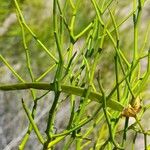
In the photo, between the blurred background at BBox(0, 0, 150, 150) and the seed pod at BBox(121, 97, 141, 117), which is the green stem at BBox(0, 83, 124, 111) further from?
the blurred background at BBox(0, 0, 150, 150)

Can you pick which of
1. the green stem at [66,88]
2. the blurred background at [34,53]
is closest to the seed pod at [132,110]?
the green stem at [66,88]

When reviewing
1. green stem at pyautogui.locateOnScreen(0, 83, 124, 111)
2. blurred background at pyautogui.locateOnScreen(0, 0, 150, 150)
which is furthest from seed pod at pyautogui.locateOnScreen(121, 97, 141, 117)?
blurred background at pyautogui.locateOnScreen(0, 0, 150, 150)

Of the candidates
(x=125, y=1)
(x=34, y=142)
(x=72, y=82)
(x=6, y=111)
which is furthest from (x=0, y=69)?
(x=72, y=82)

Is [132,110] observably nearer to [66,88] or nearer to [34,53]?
[66,88]

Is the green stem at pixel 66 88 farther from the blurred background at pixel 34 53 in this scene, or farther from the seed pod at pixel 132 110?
the blurred background at pixel 34 53

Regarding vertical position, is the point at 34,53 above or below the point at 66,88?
above

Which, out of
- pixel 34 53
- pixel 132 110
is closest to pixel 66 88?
pixel 132 110

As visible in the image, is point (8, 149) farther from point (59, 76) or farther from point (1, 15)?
point (59, 76)

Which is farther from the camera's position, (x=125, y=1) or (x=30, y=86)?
(x=125, y=1)

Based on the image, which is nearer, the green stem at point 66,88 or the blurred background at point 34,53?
the green stem at point 66,88
